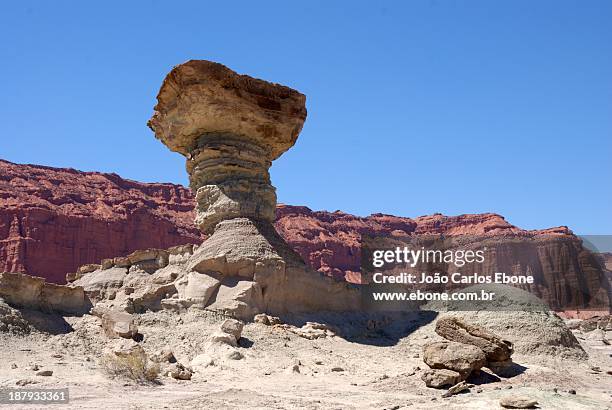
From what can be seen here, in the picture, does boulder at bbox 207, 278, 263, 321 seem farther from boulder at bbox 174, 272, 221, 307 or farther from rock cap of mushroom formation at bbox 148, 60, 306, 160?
rock cap of mushroom formation at bbox 148, 60, 306, 160

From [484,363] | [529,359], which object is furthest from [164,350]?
[529,359]

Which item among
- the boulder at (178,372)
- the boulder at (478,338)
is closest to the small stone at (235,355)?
the boulder at (178,372)

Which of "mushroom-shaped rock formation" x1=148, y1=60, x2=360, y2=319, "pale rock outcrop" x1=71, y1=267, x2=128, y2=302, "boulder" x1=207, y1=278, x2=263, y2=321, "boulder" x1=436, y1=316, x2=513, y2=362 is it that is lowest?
"boulder" x1=436, y1=316, x2=513, y2=362

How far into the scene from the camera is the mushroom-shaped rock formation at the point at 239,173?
18836mm

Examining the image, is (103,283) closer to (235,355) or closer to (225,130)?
(225,130)

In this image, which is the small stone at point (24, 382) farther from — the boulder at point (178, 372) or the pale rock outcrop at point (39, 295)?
the pale rock outcrop at point (39, 295)

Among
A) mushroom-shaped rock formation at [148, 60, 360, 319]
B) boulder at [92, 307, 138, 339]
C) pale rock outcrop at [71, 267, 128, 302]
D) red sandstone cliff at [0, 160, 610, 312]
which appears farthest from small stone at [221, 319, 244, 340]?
red sandstone cliff at [0, 160, 610, 312]

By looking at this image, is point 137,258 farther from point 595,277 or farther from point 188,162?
point 595,277

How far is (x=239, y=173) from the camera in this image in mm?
21453

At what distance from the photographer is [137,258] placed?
69.1ft

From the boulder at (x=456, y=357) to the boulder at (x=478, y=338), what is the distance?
1.33 feet

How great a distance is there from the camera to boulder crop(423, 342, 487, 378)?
1177 centimetres

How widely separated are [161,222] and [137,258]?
44110 mm

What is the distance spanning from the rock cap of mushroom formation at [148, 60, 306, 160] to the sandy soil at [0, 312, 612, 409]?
22.8 ft
